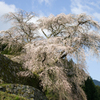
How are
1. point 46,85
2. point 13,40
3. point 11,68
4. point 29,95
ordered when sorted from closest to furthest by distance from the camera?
1. point 29,95
2. point 11,68
3. point 46,85
4. point 13,40

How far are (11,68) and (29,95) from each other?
10.4 ft

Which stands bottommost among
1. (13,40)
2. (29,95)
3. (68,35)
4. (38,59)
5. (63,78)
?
(29,95)

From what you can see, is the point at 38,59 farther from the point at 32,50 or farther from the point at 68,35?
the point at 68,35

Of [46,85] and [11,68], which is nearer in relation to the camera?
[11,68]

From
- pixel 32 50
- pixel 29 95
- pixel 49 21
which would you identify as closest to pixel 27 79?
pixel 32 50

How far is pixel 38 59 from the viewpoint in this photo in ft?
37.9

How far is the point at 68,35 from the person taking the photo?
13508 millimetres

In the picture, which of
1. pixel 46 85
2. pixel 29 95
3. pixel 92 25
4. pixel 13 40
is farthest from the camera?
pixel 13 40

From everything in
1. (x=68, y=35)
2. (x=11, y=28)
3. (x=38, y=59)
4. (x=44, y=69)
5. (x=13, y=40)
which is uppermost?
(x=11, y=28)

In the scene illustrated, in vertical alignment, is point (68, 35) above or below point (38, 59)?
above

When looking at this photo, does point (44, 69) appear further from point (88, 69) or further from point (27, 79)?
point (88, 69)

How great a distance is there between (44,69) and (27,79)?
60.3 inches

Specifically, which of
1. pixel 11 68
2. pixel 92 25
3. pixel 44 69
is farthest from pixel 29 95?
pixel 92 25

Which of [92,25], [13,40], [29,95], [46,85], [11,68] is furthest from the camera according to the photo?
[13,40]
